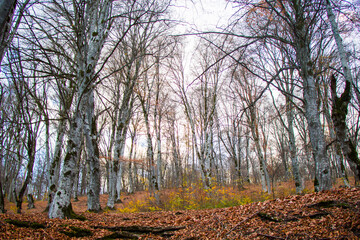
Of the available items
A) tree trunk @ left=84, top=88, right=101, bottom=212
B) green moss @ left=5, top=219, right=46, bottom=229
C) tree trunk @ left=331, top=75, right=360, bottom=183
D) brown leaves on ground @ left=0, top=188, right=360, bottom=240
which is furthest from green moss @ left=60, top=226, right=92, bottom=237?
tree trunk @ left=331, top=75, right=360, bottom=183

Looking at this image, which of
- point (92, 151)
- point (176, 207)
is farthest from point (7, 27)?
point (176, 207)

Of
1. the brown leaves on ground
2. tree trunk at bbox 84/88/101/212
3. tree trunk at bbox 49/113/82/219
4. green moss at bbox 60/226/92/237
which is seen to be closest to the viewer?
the brown leaves on ground

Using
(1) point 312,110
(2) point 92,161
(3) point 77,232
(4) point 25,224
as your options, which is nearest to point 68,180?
(4) point 25,224

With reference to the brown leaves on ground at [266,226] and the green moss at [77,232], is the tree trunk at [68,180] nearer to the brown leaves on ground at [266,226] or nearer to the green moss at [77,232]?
the brown leaves on ground at [266,226]

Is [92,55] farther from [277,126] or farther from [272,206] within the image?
[277,126]

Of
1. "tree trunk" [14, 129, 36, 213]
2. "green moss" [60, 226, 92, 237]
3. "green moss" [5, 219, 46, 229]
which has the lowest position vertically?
"green moss" [60, 226, 92, 237]

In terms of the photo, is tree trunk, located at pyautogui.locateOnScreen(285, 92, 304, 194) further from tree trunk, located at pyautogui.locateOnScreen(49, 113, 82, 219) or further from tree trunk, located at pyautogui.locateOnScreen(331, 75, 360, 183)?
tree trunk, located at pyautogui.locateOnScreen(49, 113, 82, 219)

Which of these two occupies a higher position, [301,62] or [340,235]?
[301,62]

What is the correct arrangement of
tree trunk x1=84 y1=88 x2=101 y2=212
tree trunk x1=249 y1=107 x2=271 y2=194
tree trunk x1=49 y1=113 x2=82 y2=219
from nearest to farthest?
tree trunk x1=49 y1=113 x2=82 y2=219, tree trunk x1=84 y1=88 x2=101 y2=212, tree trunk x1=249 y1=107 x2=271 y2=194

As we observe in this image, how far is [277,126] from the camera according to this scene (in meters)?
23.1

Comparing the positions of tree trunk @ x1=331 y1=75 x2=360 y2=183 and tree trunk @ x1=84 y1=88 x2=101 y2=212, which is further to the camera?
tree trunk @ x1=84 y1=88 x2=101 y2=212

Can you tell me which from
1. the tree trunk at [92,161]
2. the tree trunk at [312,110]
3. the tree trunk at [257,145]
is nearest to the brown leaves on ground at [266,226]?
the tree trunk at [312,110]

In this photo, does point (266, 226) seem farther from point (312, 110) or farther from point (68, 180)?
point (68, 180)

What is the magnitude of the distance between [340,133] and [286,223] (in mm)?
2526
